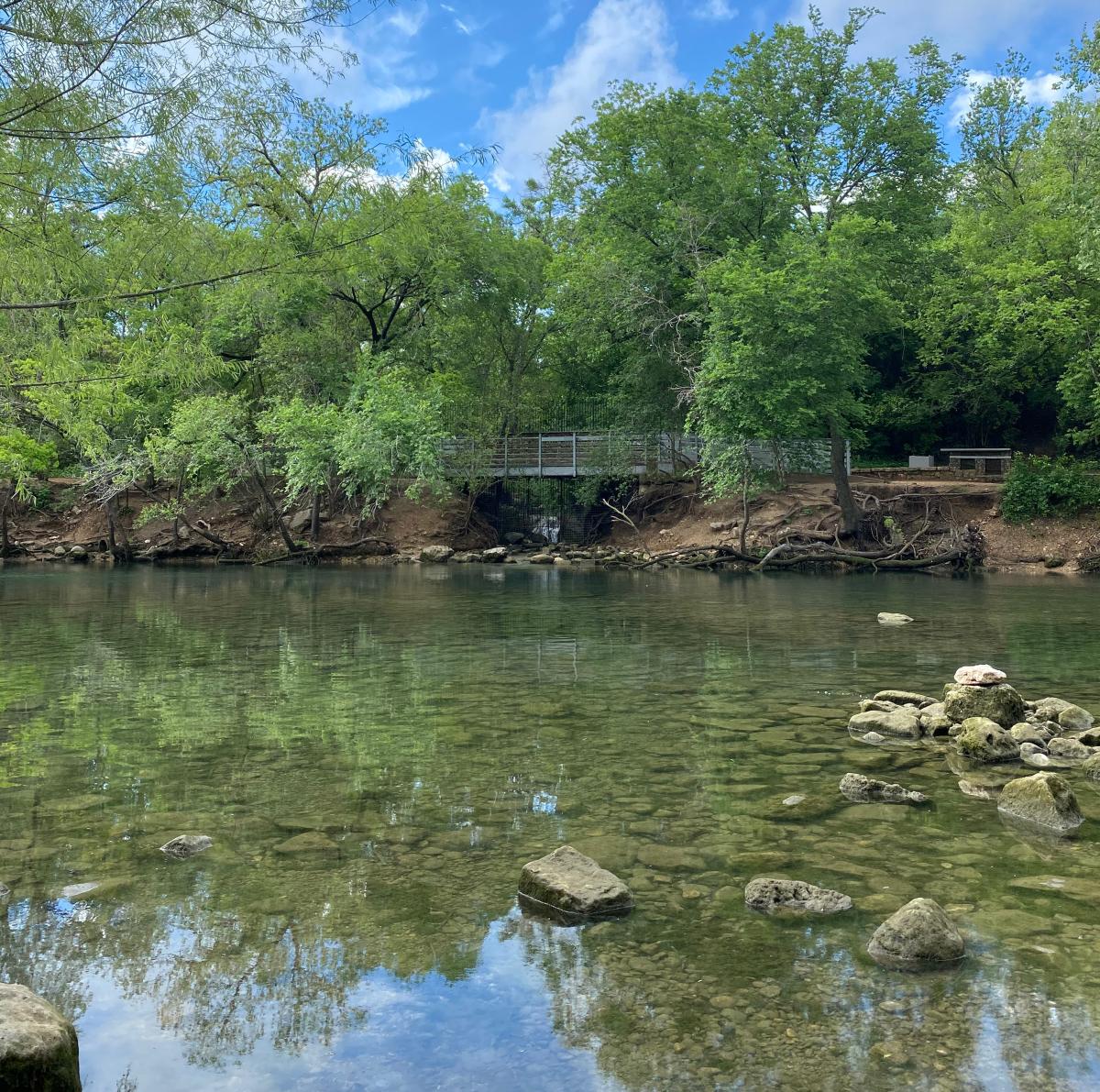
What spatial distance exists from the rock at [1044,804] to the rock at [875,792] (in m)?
0.50

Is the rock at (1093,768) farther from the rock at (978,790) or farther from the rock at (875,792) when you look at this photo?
the rock at (875,792)

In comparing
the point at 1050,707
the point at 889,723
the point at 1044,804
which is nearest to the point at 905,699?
the point at 889,723

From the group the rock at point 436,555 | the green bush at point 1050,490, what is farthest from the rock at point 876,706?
the rock at point 436,555

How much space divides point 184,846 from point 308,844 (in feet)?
2.14

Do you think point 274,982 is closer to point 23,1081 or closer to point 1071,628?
point 23,1081

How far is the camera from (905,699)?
28.1 feet

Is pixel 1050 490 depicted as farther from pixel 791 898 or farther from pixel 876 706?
pixel 791 898

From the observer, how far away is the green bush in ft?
91.7

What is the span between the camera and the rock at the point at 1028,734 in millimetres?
7238

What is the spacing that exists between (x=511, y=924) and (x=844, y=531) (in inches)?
1033

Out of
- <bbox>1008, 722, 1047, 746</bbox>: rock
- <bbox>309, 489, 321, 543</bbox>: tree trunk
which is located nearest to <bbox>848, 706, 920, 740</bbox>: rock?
<bbox>1008, 722, 1047, 746</bbox>: rock

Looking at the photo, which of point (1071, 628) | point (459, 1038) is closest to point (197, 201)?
point (459, 1038)

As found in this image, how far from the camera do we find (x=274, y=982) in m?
3.75

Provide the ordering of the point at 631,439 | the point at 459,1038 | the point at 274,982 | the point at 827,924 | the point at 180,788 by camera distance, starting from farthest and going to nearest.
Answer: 1. the point at 631,439
2. the point at 180,788
3. the point at 827,924
4. the point at 274,982
5. the point at 459,1038
